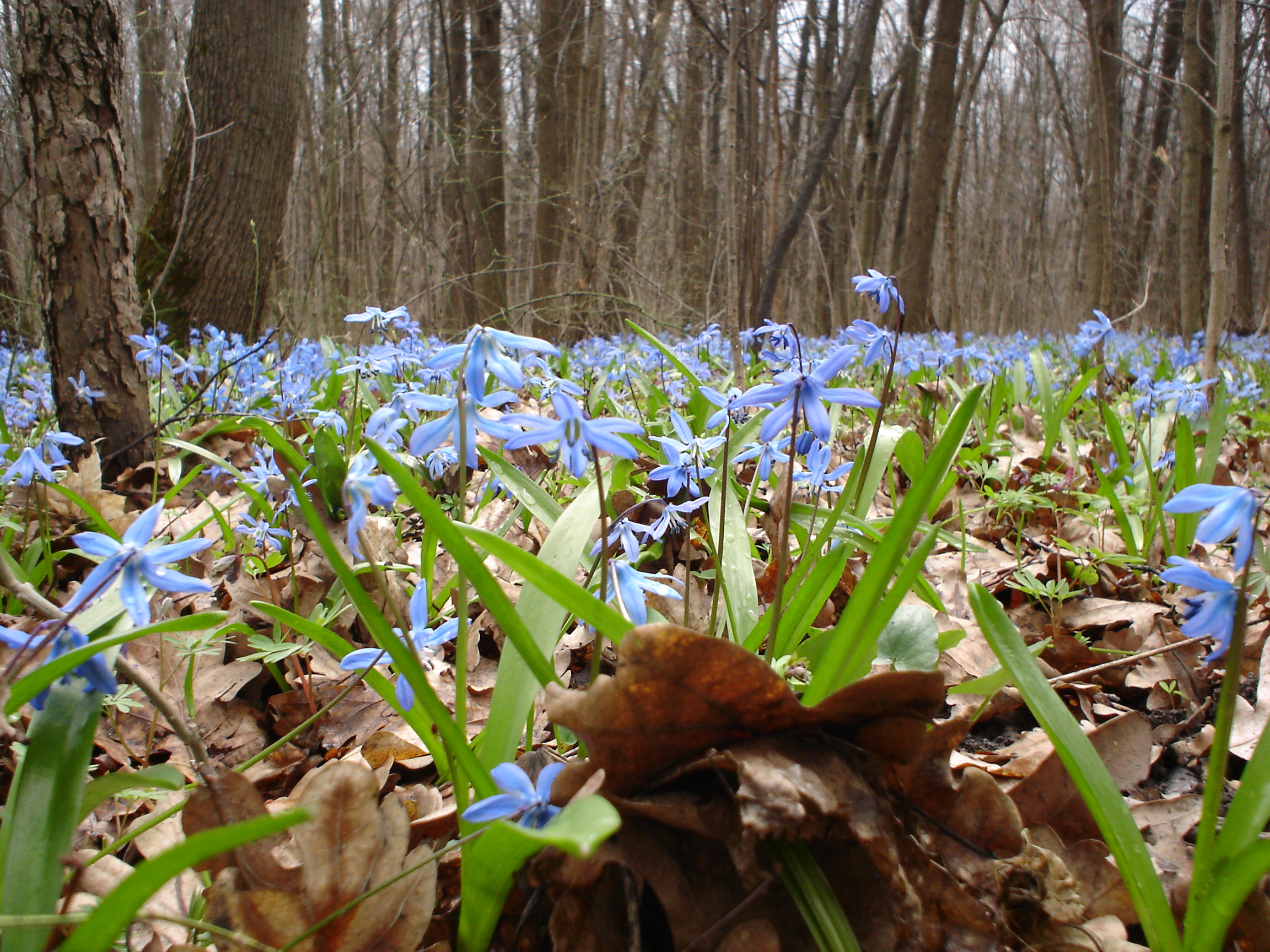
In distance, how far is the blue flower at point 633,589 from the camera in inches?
38.3

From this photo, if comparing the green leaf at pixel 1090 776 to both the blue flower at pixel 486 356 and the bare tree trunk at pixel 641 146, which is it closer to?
the blue flower at pixel 486 356

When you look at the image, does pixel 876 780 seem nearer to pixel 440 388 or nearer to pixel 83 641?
pixel 83 641

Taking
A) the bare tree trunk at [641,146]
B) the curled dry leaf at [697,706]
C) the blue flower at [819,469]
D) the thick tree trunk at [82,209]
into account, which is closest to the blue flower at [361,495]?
the curled dry leaf at [697,706]

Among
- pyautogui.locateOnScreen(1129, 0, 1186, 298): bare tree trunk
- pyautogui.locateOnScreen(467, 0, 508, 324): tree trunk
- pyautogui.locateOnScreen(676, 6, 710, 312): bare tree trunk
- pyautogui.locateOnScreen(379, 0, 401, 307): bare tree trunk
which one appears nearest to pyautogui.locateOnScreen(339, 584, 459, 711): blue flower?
pyautogui.locateOnScreen(379, 0, 401, 307): bare tree trunk

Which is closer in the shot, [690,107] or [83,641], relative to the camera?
[83,641]

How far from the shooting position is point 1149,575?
210 centimetres

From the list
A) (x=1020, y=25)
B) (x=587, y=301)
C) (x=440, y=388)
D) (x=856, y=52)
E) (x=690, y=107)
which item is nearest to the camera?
(x=440, y=388)

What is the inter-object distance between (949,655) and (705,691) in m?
1.07

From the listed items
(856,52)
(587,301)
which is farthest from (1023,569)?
(587,301)

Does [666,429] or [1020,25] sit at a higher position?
[1020,25]

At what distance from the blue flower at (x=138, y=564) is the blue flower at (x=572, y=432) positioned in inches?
14.2

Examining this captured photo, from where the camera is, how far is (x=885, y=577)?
89 cm

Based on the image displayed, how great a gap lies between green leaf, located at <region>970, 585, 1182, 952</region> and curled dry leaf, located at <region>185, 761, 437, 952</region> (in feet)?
2.36

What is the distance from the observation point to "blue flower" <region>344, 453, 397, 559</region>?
775 millimetres
